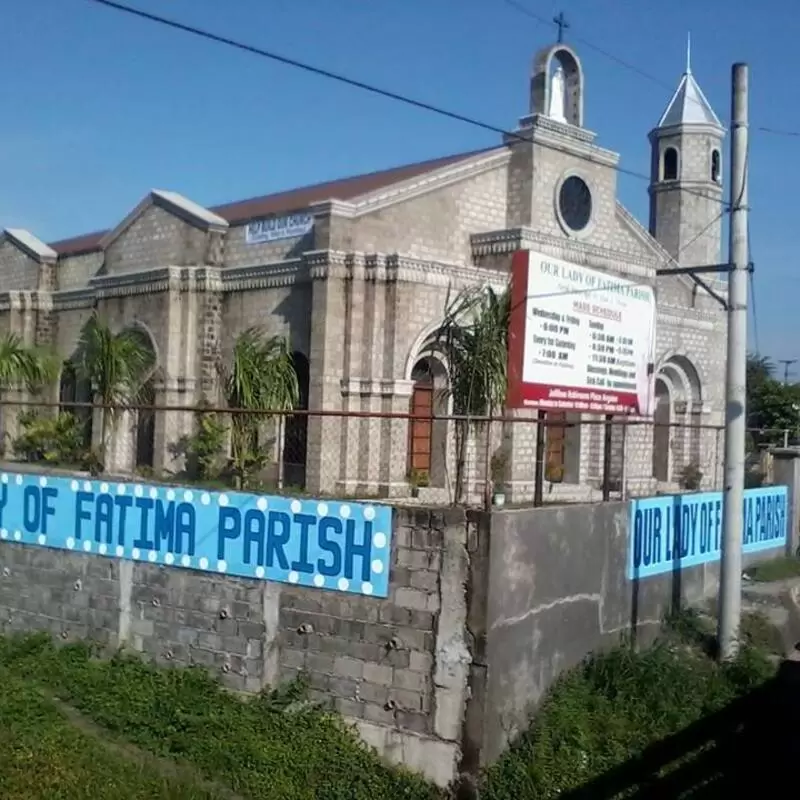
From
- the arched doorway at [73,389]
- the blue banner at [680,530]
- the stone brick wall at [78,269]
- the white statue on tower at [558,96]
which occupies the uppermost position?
the white statue on tower at [558,96]

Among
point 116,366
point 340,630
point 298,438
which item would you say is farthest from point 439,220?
point 340,630

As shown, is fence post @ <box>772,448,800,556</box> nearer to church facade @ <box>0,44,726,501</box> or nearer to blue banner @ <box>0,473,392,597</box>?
church facade @ <box>0,44,726,501</box>

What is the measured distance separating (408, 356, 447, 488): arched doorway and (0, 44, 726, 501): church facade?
36 mm

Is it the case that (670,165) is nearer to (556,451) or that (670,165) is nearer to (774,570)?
(556,451)

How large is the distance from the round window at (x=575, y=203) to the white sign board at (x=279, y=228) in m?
5.09

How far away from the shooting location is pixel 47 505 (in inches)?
387

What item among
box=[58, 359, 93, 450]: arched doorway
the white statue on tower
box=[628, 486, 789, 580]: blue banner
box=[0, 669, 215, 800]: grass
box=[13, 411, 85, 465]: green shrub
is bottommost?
box=[0, 669, 215, 800]: grass

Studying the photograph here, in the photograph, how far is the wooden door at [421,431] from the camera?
16.2 meters

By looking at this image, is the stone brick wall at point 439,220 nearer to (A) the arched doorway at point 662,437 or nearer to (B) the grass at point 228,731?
(A) the arched doorway at point 662,437

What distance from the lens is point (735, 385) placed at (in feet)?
29.7

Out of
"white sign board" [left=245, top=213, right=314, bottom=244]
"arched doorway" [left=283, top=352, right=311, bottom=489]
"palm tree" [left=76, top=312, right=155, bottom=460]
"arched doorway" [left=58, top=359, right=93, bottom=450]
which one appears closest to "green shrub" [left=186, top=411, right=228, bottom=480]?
"arched doorway" [left=283, top=352, right=311, bottom=489]

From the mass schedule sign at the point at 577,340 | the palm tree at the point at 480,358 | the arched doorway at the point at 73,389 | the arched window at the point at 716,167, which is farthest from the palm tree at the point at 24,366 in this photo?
the arched window at the point at 716,167

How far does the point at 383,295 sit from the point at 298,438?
2.62 metres

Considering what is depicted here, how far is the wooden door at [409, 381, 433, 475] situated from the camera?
16.2 m
